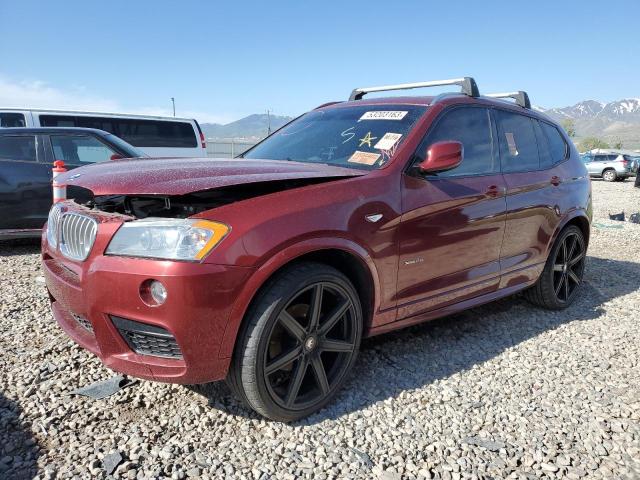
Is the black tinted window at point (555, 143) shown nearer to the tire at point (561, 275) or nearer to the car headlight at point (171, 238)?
the tire at point (561, 275)

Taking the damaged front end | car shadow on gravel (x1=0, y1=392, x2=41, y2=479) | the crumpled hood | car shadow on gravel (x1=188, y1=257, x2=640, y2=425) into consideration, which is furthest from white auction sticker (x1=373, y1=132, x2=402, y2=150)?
car shadow on gravel (x1=0, y1=392, x2=41, y2=479)

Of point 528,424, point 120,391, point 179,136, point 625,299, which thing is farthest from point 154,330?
point 179,136

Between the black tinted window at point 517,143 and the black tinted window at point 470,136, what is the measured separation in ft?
0.56

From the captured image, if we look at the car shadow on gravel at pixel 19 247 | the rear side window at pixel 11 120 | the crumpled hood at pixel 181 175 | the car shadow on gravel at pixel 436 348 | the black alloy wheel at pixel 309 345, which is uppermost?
the rear side window at pixel 11 120

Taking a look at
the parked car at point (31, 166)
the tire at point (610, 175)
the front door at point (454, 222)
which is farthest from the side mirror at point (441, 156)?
the tire at point (610, 175)

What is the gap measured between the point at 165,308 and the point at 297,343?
0.72 metres

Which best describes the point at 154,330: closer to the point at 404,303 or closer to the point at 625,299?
the point at 404,303

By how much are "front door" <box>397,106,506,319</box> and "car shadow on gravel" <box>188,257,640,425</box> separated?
418 millimetres

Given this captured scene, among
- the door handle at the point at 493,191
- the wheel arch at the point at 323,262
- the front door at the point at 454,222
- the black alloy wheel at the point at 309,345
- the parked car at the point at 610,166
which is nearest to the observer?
the wheel arch at the point at 323,262

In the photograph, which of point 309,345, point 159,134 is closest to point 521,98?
point 309,345

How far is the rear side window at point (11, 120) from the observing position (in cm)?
1094

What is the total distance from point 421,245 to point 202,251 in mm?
1411

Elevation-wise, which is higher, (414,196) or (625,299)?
(414,196)

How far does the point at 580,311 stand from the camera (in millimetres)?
4547
